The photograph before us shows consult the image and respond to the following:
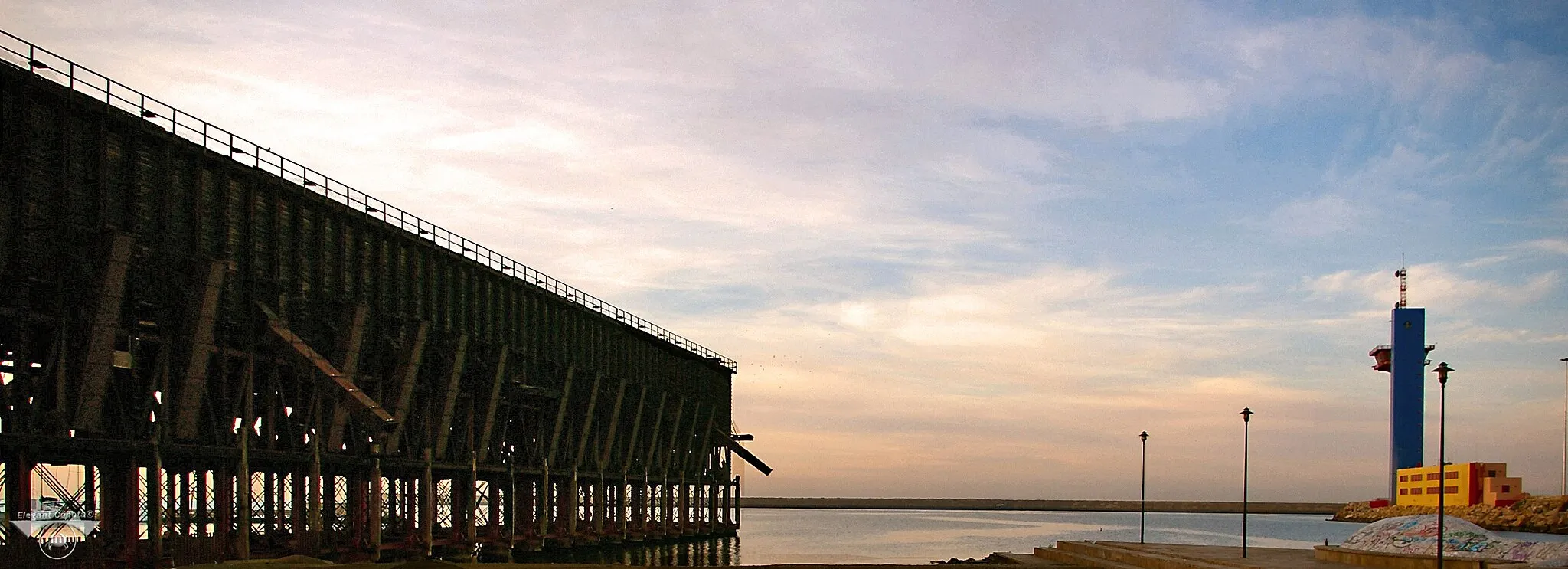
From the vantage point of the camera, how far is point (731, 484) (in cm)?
11712

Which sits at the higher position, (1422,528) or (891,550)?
(1422,528)

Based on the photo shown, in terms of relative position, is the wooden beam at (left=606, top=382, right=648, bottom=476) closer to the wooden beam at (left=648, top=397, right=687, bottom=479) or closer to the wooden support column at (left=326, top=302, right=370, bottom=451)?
the wooden beam at (left=648, top=397, right=687, bottom=479)

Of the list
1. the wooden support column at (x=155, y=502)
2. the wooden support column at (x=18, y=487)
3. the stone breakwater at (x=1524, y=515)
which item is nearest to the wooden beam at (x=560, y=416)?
the wooden support column at (x=155, y=502)

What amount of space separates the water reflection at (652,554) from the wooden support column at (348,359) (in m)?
21.3

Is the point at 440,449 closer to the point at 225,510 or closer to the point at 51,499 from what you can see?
the point at 225,510

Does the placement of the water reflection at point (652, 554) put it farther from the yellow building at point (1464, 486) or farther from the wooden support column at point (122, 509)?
the yellow building at point (1464, 486)

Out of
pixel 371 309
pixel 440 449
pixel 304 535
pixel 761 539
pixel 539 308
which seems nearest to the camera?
pixel 304 535

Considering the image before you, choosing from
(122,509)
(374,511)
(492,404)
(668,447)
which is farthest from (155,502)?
(668,447)

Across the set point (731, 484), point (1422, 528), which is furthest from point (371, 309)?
point (731, 484)

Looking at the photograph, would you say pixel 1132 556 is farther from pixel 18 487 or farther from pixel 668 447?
pixel 668 447

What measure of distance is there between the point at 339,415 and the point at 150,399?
10371 mm

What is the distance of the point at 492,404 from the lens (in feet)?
216

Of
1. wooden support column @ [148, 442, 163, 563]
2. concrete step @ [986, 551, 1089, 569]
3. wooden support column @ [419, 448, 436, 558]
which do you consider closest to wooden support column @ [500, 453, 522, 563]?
wooden support column @ [419, 448, 436, 558]

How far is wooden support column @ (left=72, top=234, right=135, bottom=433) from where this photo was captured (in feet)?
118
